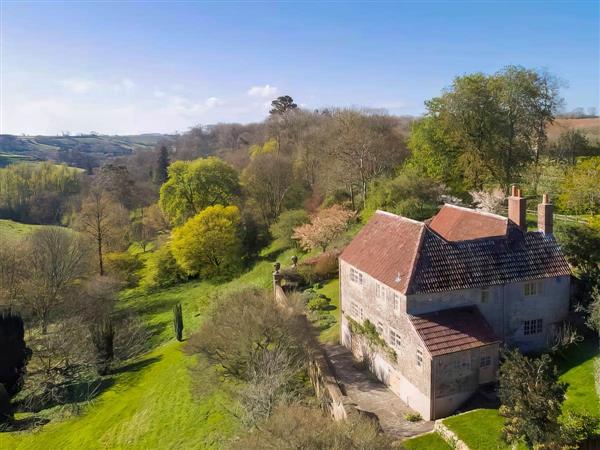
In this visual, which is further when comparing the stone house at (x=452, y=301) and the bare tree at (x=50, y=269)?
the bare tree at (x=50, y=269)

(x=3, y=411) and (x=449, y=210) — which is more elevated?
(x=449, y=210)

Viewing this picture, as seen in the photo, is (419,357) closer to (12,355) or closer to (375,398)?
(375,398)

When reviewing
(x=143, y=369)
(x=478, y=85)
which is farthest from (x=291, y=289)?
(x=478, y=85)

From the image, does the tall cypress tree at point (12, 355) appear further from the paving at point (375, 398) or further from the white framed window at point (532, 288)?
the white framed window at point (532, 288)

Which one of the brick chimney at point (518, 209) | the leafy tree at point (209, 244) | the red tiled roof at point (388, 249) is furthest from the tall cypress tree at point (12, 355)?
the brick chimney at point (518, 209)

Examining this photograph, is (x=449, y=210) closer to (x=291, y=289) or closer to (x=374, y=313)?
(x=374, y=313)
